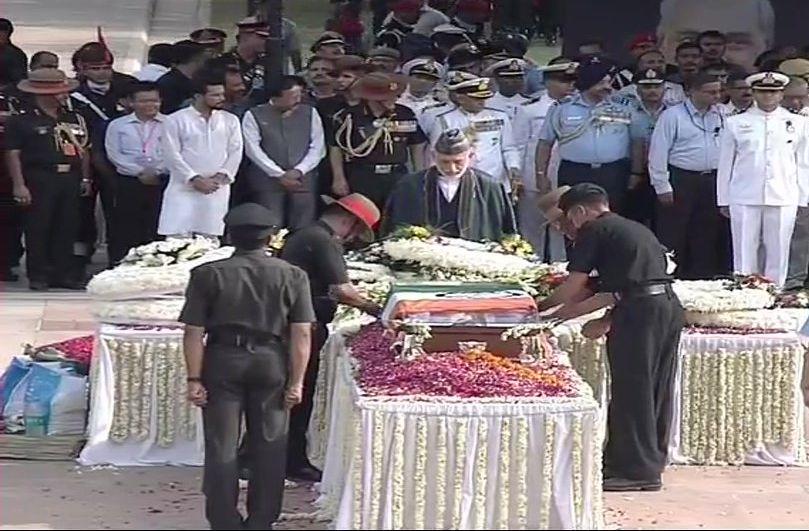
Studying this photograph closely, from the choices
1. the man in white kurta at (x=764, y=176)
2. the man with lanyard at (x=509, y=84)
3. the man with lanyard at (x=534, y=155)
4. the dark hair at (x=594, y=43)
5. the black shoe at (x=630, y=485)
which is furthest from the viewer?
the dark hair at (x=594, y=43)

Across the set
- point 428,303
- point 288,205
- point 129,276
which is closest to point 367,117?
point 288,205

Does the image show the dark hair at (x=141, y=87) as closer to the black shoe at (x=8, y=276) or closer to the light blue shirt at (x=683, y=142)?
the black shoe at (x=8, y=276)

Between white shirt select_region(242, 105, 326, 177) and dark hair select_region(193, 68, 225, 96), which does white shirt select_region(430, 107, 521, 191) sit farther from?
dark hair select_region(193, 68, 225, 96)

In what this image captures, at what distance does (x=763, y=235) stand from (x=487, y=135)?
2.35 meters

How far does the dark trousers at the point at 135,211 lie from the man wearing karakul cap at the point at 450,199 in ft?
12.6

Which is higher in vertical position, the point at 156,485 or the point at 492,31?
the point at 492,31

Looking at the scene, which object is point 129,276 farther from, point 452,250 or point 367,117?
point 367,117

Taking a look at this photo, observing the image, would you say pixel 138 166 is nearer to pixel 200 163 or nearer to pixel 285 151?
pixel 200 163

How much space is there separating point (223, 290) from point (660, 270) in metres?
2.63

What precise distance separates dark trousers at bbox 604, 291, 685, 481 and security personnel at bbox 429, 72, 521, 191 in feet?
12.7

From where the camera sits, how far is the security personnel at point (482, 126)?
1317 centimetres

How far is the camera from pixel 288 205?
525 inches

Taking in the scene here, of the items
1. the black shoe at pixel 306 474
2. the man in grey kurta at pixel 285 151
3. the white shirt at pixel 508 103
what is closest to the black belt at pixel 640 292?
the black shoe at pixel 306 474

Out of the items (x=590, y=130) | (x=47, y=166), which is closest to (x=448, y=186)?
(x=590, y=130)
